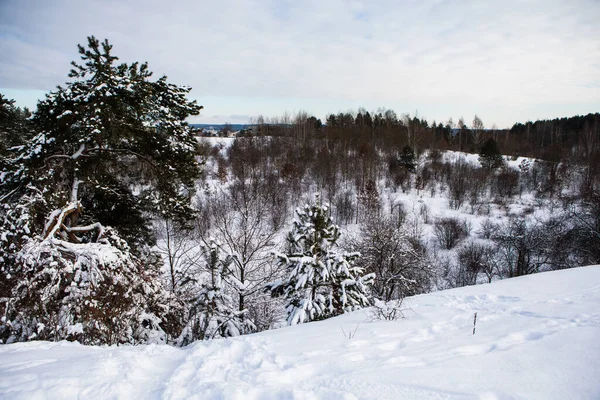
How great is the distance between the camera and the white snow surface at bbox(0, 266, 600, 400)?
2.74 metres

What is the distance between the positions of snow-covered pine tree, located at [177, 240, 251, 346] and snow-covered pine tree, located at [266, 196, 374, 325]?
1514mm

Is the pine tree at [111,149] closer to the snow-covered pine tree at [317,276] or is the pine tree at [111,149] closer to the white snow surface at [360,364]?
the snow-covered pine tree at [317,276]

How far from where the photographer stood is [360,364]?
3.37 metres

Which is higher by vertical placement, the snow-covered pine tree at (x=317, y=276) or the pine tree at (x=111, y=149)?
the pine tree at (x=111, y=149)

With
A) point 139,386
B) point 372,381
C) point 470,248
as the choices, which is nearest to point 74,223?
point 139,386

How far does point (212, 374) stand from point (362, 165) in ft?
133

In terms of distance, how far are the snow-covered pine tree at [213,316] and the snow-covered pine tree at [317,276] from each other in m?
1.51

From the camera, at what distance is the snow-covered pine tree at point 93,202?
6.27m

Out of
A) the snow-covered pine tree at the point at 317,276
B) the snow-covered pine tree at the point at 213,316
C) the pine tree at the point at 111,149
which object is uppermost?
the pine tree at the point at 111,149

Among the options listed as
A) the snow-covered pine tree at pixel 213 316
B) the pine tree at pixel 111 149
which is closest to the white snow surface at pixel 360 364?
the snow-covered pine tree at pixel 213 316

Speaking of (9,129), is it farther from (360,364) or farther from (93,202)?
(360,364)

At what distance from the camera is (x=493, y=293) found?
6574mm

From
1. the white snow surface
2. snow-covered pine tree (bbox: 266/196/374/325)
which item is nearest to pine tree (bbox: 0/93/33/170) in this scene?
the white snow surface

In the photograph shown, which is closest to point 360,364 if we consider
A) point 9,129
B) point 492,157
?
point 9,129
